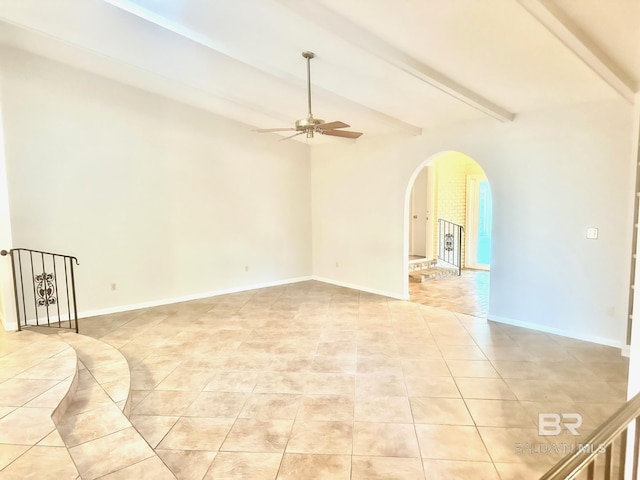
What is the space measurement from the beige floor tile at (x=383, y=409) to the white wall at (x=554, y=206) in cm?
264

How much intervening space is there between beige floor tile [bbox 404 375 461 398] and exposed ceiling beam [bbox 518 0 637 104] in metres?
2.95

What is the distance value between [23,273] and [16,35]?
2920 millimetres

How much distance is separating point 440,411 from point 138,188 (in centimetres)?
516

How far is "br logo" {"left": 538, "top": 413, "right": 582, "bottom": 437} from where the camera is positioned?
2.58m

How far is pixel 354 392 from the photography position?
3.16 meters

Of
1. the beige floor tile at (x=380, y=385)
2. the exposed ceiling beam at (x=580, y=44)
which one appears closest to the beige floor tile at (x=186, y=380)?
the beige floor tile at (x=380, y=385)

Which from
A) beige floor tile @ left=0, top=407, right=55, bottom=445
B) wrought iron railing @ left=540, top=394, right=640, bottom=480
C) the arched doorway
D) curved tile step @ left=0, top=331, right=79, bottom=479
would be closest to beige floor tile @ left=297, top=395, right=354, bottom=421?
curved tile step @ left=0, top=331, right=79, bottom=479

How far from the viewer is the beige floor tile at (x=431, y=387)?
3.11 meters

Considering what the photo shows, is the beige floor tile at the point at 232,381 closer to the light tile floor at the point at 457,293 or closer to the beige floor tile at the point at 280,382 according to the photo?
the beige floor tile at the point at 280,382

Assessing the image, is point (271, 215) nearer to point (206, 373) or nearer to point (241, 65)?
point (241, 65)

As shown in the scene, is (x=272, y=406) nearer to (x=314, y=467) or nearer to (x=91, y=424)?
(x=314, y=467)

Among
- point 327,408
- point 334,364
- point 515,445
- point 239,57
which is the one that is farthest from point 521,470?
point 239,57

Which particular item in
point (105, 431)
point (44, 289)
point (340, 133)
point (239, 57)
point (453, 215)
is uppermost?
point (239, 57)

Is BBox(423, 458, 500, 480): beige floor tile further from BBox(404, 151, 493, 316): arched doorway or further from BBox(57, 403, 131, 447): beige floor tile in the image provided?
BBox(404, 151, 493, 316): arched doorway
